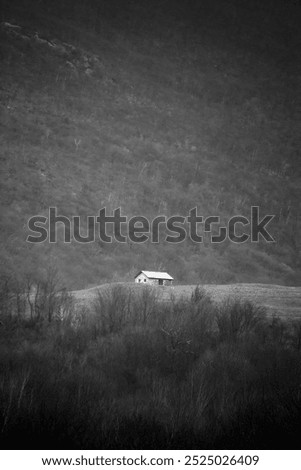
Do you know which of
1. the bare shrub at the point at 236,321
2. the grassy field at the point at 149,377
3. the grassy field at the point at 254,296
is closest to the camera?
the grassy field at the point at 149,377

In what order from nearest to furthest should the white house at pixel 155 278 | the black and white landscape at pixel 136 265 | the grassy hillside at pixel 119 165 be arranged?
the black and white landscape at pixel 136 265, the white house at pixel 155 278, the grassy hillside at pixel 119 165

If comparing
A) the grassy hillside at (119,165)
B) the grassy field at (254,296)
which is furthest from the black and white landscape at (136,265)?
the grassy hillside at (119,165)

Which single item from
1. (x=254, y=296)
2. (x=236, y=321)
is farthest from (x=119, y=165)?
(x=236, y=321)

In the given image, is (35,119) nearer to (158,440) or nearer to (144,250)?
(144,250)

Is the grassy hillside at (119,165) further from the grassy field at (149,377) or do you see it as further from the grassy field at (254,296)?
the grassy field at (149,377)

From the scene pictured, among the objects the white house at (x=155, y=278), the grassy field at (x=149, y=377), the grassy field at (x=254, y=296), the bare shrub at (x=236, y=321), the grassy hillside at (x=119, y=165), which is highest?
the grassy hillside at (x=119, y=165)

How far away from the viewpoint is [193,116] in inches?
5113

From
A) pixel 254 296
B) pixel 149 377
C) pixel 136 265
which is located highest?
pixel 136 265

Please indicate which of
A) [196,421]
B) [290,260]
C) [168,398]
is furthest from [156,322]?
[290,260]

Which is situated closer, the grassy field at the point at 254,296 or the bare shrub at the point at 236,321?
the bare shrub at the point at 236,321

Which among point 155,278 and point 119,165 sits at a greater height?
point 119,165

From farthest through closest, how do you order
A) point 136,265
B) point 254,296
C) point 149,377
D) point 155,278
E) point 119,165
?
1. point 119,165
2. point 136,265
3. point 155,278
4. point 254,296
5. point 149,377

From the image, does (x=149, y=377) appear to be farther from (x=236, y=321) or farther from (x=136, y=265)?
(x=136, y=265)

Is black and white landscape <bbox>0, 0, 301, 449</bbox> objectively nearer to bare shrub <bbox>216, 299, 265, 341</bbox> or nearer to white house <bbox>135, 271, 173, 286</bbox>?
bare shrub <bbox>216, 299, 265, 341</bbox>
